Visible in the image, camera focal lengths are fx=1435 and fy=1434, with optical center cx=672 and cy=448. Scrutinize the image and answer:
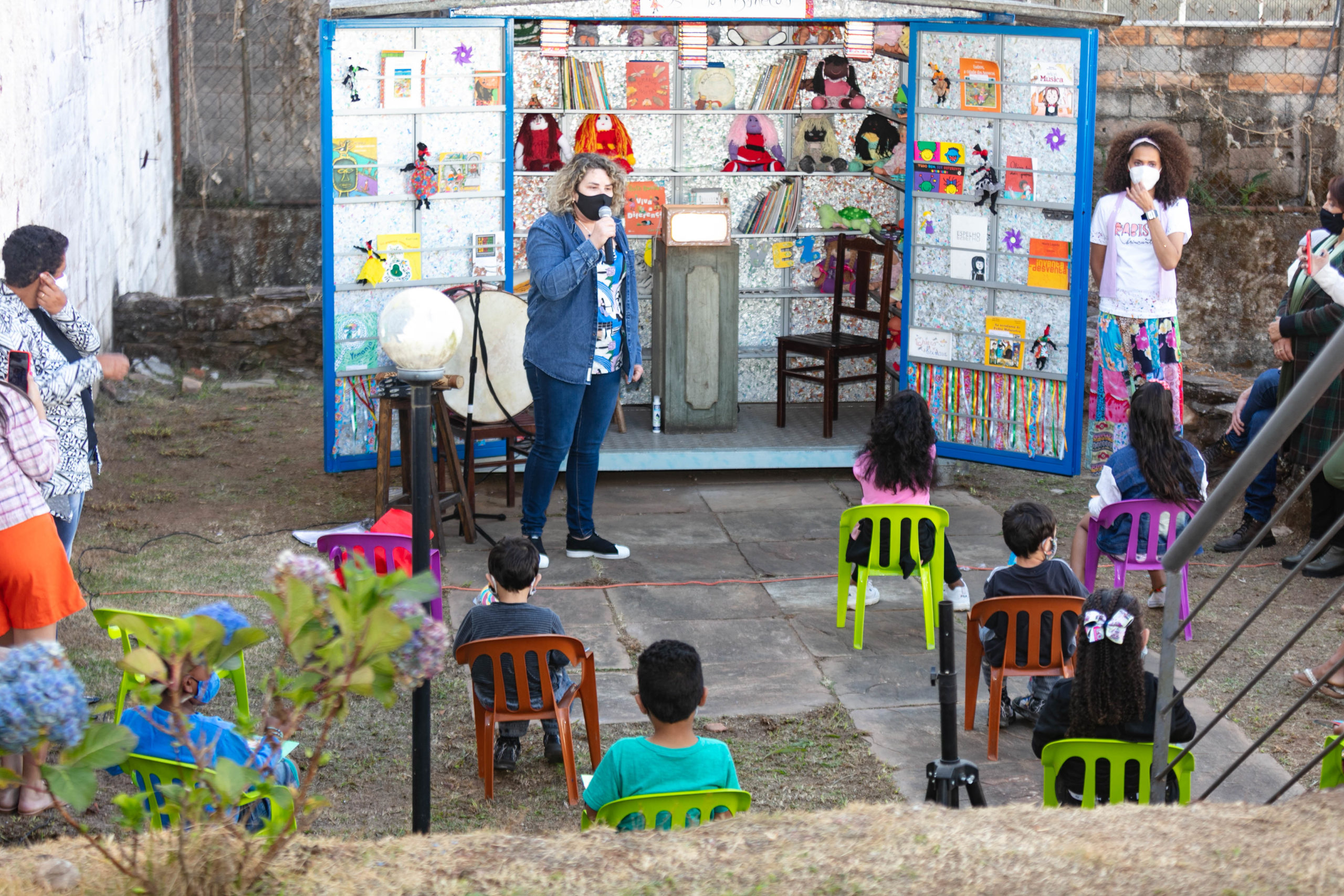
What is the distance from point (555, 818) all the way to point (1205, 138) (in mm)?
8962

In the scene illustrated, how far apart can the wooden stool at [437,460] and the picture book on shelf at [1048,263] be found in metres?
2.84

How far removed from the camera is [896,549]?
5.04m

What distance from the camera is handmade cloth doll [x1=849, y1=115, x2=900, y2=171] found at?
823 cm

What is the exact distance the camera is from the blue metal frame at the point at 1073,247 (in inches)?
262

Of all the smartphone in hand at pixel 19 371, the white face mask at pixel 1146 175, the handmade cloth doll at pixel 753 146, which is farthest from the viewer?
the handmade cloth doll at pixel 753 146

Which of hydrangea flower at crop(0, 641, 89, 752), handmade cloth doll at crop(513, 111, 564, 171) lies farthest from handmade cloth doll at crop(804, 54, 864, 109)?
hydrangea flower at crop(0, 641, 89, 752)

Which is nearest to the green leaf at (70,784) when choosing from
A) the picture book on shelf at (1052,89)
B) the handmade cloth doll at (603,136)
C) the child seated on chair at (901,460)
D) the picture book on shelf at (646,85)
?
the child seated on chair at (901,460)

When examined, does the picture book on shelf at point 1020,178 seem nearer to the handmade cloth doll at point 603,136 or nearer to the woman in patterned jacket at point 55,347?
the handmade cloth doll at point 603,136

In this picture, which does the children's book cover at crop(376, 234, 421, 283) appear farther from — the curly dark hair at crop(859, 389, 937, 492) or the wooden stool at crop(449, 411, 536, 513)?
the curly dark hair at crop(859, 389, 937, 492)

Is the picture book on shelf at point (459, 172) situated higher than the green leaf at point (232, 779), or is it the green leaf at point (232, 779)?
the picture book on shelf at point (459, 172)

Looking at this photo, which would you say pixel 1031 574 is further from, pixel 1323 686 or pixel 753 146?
pixel 753 146

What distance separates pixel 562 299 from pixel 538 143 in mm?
2520

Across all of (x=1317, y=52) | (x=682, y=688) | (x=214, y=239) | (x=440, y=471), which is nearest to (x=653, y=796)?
(x=682, y=688)

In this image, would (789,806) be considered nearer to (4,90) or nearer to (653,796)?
(653,796)
